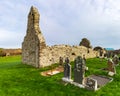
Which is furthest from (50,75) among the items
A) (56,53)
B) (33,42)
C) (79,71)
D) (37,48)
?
(56,53)

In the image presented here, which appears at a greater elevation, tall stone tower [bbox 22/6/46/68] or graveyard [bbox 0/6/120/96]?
tall stone tower [bbox 22/6/46/68]

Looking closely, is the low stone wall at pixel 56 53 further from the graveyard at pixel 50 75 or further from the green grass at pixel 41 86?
the green grass at pixel 41 86

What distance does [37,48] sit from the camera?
25.6 meters

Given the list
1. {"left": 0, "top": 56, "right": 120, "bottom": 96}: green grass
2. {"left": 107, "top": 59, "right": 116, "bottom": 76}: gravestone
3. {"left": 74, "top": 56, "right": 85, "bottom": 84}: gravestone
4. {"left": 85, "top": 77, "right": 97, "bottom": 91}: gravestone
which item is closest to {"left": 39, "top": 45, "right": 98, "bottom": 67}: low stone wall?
{"left": 0, "top": 56, "right": 120, "bottom": 96}: green grass

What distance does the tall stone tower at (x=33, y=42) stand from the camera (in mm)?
25578

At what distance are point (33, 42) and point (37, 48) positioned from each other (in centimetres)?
144

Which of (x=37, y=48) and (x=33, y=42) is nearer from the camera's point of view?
(x=37, y=48)

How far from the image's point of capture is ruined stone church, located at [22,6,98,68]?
2552 cm

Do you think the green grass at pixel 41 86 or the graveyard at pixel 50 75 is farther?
the graveyard at pixel 50 75

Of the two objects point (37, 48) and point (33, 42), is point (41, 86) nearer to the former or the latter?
point (37, 48)

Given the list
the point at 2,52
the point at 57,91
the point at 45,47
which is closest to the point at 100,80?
the point at 57,91

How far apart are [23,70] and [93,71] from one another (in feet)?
24.3

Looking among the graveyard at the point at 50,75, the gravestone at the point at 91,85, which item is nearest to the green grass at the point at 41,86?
the graveyard at the point at 50,75

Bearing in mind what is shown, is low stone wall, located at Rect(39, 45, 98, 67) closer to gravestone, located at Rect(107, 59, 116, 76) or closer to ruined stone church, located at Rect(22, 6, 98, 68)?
ruined stone church, located at Rect(22, 6, 98, 68)
